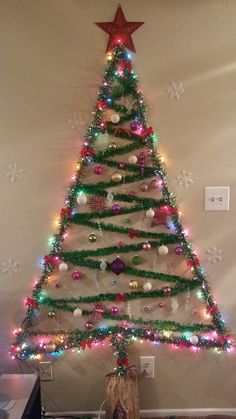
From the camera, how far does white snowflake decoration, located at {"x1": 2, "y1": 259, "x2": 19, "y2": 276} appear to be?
1.78 m

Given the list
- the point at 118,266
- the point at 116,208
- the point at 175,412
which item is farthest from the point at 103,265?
the point at 175,412

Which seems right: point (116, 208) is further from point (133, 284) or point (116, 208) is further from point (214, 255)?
point (214, 255)

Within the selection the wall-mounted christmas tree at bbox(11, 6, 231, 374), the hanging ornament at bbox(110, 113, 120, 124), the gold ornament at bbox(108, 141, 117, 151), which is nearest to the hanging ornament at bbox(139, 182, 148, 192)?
the wall-mounted christmas tree at bbox(11, 6, 231, 374)

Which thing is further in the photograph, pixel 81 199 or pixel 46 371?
pixel 46 371

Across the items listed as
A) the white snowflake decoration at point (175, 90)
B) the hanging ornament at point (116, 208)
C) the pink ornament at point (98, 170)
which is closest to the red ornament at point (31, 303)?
the hanging ornament at point (116, 208)

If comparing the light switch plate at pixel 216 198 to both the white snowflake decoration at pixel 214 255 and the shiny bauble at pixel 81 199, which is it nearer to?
the white snowflake decoration at pixel 214 255

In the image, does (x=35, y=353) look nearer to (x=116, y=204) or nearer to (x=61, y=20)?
(x=116, y=204)

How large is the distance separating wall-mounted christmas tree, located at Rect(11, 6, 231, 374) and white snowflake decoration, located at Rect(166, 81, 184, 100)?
5.6 inches

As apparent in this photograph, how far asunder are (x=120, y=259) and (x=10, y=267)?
21.9 inches

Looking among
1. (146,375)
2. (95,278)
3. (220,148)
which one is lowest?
(146,375)

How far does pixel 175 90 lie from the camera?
1.68 meters

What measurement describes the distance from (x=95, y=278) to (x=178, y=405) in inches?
32.0

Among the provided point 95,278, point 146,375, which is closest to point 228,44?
point 95,278

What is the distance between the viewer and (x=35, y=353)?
1.79 m
